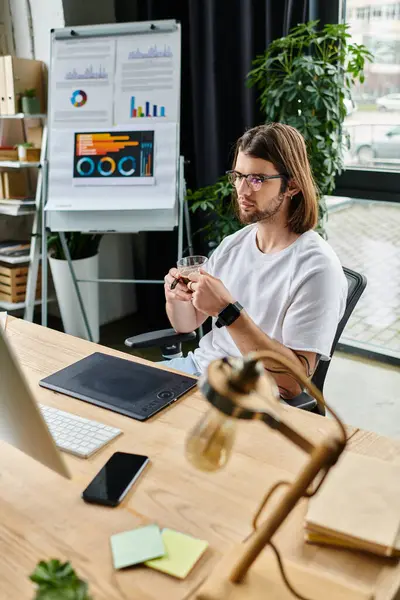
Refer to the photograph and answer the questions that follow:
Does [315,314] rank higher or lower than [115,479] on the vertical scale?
higher

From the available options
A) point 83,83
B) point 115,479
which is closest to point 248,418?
point 115,479

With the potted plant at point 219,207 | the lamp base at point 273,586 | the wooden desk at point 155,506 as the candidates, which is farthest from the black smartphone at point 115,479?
the potted plant at point 219,207

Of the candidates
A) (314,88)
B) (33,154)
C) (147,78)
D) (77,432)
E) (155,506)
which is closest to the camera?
(155,506)

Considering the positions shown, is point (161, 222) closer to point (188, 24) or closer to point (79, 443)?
point (188, 24)

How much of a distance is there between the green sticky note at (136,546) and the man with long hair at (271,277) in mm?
660

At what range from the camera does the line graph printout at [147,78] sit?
2.93m

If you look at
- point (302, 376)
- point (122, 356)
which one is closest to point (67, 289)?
point (122, 356)

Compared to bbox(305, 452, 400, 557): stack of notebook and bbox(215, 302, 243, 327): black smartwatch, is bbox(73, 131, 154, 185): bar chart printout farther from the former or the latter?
bbox(305, 452, 400, 557): stack of notebook

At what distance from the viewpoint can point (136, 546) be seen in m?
0.89

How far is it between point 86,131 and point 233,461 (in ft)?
7.61

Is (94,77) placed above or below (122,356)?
above

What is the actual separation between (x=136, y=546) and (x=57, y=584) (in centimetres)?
26

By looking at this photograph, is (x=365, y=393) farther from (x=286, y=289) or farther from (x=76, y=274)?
(x=76, y=274)

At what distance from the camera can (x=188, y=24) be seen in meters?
3.35
